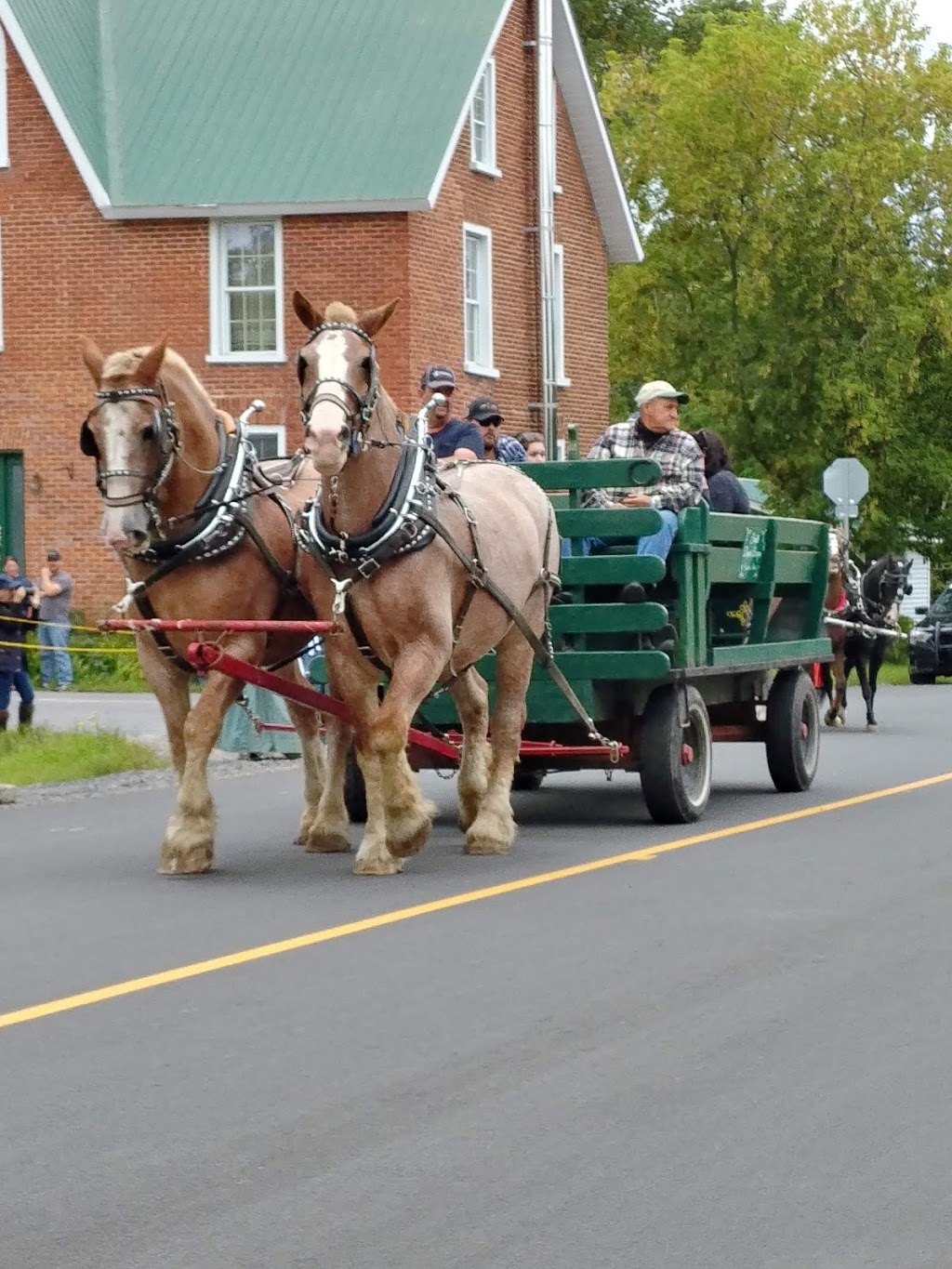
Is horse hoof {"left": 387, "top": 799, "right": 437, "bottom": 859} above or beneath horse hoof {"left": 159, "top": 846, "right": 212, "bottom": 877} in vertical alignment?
above

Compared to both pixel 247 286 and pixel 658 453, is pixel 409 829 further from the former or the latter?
pixel 247 286

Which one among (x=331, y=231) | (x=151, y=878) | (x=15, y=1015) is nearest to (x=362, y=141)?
(x=331, y=231)

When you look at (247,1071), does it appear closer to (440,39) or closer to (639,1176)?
(639,1176)

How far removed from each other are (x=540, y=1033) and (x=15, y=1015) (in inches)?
63.6

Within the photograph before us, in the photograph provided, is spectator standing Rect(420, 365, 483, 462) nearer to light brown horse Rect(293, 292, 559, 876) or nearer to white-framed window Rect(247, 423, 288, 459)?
light brown horse Rect(293, 292, 559, 876)

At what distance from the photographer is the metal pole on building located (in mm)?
34969

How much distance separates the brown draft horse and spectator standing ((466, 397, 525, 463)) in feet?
7.99

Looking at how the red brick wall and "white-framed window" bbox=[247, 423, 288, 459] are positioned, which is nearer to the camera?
"white-framed window" bbox=[247, 423, 288, 459]

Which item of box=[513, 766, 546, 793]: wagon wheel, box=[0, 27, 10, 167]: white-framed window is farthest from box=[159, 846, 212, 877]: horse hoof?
box=[0, 27, 10, 167]: white-framed window

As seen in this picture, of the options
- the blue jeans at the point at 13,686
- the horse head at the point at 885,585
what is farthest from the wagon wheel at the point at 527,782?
the horse head at the point at 885,585

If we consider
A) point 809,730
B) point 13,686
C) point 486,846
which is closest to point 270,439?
point 13,686

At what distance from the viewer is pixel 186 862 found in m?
11.2

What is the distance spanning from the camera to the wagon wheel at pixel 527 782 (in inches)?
618

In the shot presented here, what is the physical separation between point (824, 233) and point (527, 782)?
30309 millimetres
